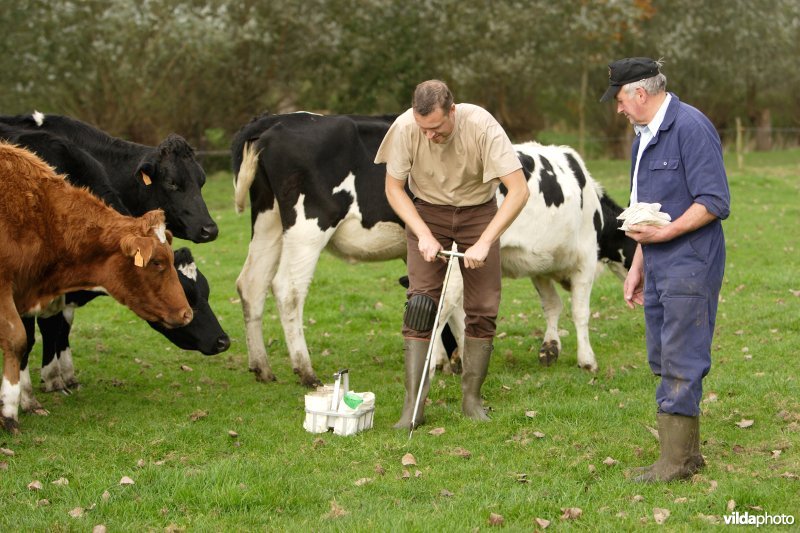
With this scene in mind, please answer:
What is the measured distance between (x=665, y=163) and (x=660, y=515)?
6.61 ft

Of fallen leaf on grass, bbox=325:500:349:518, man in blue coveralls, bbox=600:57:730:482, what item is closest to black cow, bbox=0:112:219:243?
fallen leaf on grass, bbox=325:500:349:518

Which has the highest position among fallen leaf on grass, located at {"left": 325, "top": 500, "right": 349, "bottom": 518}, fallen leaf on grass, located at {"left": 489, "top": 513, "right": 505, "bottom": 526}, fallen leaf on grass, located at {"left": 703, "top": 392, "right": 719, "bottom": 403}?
fallen leaf on grass, located at {"left": 489, "top": 513, "right": 505, "bottom": 526}

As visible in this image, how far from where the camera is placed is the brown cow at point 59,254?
7391 millimetres

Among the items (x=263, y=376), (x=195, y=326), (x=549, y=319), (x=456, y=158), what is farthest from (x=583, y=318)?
(x=195, y=326)

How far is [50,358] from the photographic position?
9.05 metres

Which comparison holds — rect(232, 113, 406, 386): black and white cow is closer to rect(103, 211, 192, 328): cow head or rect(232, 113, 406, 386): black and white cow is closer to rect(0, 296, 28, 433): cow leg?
rect(103, 211, 192, 328): cow head

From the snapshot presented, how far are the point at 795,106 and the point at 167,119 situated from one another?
28326 millimetres

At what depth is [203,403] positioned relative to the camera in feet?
28.0

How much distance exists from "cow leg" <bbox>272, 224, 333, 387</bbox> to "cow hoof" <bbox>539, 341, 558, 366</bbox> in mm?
2321

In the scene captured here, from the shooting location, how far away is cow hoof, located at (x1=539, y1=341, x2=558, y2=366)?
32.9 feet

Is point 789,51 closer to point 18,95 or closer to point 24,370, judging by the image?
point 18,95

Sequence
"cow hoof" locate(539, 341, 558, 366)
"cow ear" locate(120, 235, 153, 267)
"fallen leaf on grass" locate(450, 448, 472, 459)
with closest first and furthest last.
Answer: "fallen leaf on grass" locate(450, 448, 472, 459), "cow ear" locate(120, 235, 153, 267), "cow hoof" locate(539, 341, 558, 366)

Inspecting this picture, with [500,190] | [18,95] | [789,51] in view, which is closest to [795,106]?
[789,51]

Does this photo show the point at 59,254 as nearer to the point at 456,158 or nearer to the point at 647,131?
the point at 456,158
